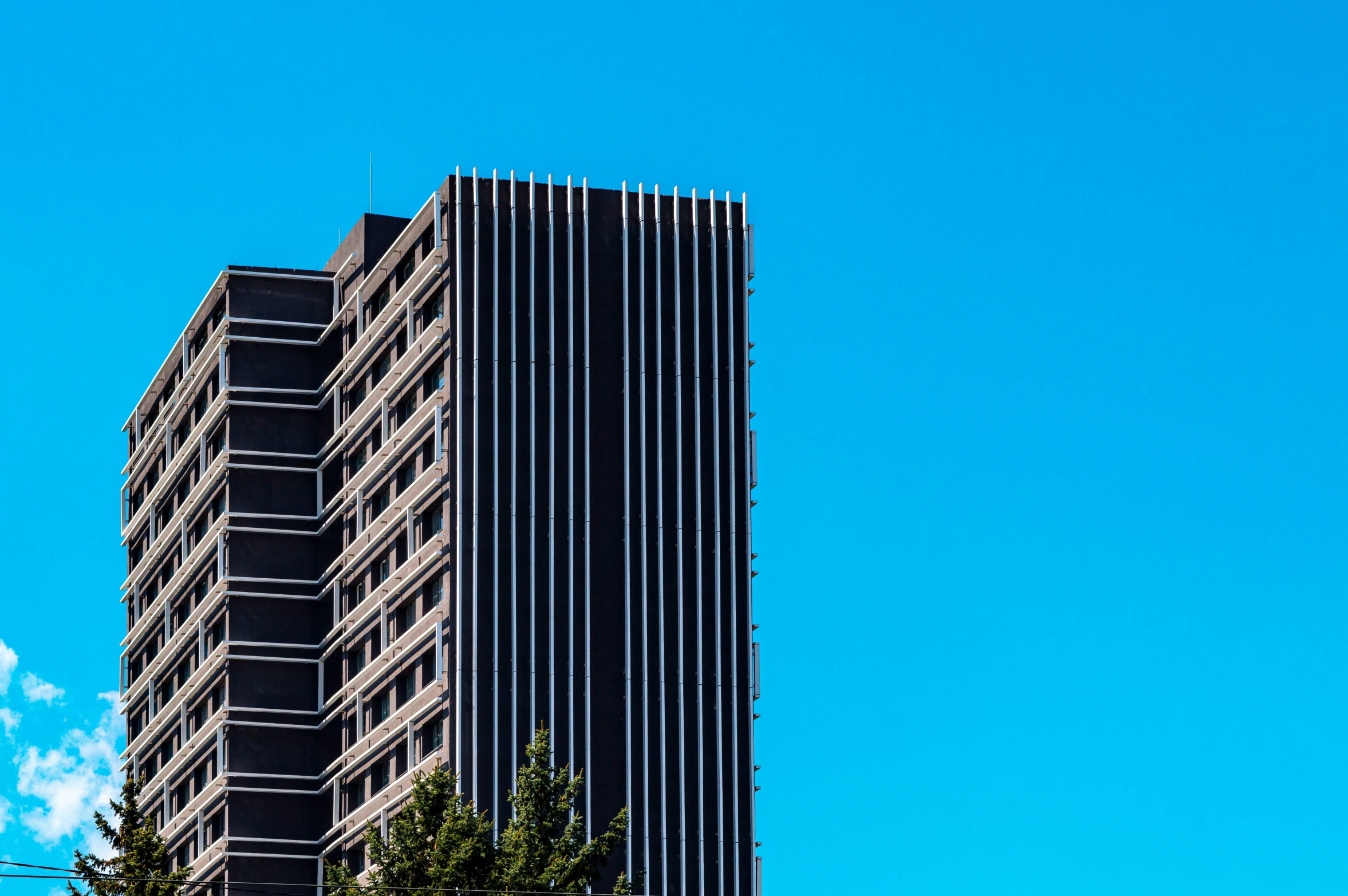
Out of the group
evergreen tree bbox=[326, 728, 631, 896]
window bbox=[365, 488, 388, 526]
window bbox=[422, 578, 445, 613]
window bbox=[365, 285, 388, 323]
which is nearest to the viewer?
evergreen tree bbox=[326, 728, 631, 896]

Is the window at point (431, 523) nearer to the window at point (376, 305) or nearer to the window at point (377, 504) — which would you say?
the window at point (377, 504)

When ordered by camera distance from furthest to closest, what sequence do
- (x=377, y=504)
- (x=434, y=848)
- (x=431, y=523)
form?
1. (x=377, y=504)
2. (x=431, y=523)
3. (x=434, y=848)

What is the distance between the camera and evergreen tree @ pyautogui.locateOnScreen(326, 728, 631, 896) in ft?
218

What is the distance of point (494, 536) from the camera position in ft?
328

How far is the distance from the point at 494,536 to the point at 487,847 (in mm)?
33432

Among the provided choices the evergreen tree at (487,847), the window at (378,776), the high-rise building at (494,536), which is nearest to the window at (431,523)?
the high-rise building at (494,536)

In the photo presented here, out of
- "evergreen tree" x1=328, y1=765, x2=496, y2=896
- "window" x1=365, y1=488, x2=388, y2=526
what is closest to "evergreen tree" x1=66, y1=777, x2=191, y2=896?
A: "evergreen tree" x1=328, y1=765, x2=496, y2=896

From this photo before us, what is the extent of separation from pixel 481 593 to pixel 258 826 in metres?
21.3

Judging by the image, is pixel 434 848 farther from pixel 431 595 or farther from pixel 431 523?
pixel 431 523

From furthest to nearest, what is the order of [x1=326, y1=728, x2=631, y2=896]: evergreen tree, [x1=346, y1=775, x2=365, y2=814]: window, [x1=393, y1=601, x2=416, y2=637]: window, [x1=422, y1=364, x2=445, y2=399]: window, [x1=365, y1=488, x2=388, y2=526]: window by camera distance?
[x1=365, y1=488, x2=388, y2=526]: window
[x1=346, y1=775, x2=365, y2=814]: window
[x1=393, y1=601, x2=416, y2=637]: window
[x1=422, y1=364, x2=445, y2=399]: window
[x1=326, y1=728, x2=631, y2=896]: evergreen tree

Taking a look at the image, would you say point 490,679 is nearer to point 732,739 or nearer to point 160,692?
point 732,739

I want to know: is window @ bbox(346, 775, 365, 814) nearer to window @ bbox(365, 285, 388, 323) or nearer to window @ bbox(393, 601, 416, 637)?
window @ bbox(393, 601, 416, 637)

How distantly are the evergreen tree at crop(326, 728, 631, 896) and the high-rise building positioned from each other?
987 inches

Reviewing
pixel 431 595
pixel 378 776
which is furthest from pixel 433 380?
pixel 378 776
